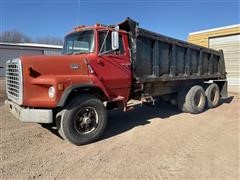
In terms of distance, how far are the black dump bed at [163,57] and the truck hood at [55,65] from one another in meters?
1.60

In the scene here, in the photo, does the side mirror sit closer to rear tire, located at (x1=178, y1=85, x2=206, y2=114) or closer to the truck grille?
the truck grille

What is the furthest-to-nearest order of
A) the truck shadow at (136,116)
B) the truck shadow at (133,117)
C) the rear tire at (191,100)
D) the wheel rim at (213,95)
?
the wheel rim at (213,95), the rear tire at (191,100), the truck shadow at (136,116), the truck shadow at (133,117)

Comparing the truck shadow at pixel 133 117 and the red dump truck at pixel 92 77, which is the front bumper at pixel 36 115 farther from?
the truck shadow at pixel 133 117

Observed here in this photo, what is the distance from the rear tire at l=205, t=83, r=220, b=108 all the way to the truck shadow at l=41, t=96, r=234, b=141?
1376mm

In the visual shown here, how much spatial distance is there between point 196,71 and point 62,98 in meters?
6.01

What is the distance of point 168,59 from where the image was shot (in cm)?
794

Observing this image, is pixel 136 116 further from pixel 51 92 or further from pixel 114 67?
pixel 51 92

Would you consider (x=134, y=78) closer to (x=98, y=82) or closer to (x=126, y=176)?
(x=98, y=82)

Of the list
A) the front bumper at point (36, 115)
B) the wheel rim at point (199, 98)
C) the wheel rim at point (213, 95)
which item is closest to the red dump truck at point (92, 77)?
the front bumper at point (36, 115)

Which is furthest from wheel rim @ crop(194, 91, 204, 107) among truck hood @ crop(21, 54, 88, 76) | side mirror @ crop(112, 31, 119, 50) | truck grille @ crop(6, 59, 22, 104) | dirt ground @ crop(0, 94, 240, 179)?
truck grille @ crop(6, 59, 22, 104)

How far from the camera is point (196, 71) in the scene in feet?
31.1

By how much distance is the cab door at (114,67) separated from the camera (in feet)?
19.6

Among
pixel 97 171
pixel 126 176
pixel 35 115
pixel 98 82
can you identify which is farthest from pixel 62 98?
pixel 126 176

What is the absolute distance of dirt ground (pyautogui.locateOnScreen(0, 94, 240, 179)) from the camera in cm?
414
